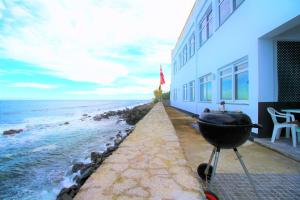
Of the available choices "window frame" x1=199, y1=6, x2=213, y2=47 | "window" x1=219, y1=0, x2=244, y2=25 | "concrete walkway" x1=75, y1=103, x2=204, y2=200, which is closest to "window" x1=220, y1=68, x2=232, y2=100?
"window" x1=219, y1=0, x2=244, y2=25

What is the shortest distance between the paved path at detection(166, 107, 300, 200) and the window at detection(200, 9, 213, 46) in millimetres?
6663

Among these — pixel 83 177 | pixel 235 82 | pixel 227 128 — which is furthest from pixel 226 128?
pixel 235 82

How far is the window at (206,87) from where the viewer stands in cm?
947

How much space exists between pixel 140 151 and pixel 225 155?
186 centimetres

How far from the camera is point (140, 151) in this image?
4.16m

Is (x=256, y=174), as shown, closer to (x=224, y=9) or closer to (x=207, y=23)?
(x=224, y=9)

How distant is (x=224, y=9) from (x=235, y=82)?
304 cm

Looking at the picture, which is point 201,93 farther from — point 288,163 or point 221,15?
point 288,163

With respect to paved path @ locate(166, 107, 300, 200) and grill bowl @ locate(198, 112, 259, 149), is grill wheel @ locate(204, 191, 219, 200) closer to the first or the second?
paved path @ locate(166, 107, 300, 200)

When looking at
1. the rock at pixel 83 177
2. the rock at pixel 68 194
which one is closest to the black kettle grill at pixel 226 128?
the rock at pixel 68 194

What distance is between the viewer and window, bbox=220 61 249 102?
19.8 ft

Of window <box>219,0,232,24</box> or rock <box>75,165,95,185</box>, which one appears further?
window <box>219,0,232,24</box>

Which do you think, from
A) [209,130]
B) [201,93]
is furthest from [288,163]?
[201,93]

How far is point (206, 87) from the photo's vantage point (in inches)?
402
